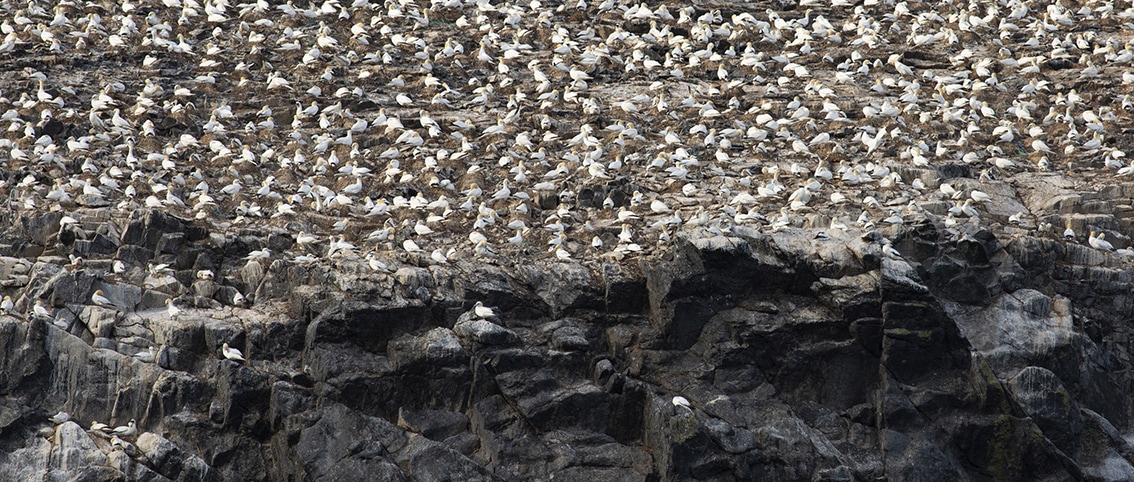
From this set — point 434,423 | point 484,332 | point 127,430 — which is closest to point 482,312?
point 484,332

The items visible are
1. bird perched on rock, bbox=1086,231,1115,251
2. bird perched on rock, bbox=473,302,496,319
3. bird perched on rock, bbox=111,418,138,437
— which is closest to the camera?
bird perched on rock, bbox=111,418,138,437

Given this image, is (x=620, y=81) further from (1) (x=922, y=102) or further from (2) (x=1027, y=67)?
(2) (x=1027, y=67)

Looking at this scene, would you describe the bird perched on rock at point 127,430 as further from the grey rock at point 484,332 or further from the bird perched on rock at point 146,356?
the grey rock at point 484,332

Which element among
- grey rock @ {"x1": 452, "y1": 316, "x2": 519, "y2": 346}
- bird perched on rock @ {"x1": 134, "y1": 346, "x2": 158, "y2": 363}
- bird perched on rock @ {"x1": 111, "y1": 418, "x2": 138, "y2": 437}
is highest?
grey rock @ {"x1": 452, "y1": 316, "x2": 519, "y2": 346}

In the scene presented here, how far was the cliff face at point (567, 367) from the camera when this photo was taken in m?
19.9

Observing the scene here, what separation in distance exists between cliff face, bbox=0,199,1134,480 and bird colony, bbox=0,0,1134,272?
0.99 metres

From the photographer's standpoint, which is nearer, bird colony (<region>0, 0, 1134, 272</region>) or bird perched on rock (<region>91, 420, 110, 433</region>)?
bird perched on rock (<region>91, 420, 110, 433</region>)

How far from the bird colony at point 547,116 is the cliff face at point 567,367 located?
0.99 meters

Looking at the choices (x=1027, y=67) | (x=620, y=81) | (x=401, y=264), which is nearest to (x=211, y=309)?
(x=401, y=264)

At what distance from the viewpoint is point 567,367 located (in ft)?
68.9

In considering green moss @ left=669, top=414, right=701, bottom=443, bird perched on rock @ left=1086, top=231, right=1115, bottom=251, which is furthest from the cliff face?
bird perched on rock @ left=1086, top=231, right=1115, bottom=251

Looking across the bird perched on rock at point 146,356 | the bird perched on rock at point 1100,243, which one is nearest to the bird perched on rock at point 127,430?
the bird perched on rock at point 146,356

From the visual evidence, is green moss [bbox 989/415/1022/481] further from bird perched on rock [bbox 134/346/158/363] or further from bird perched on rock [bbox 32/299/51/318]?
bird perched on rock [bbox 32/299/51/318]

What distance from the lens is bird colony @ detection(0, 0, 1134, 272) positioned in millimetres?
24812
